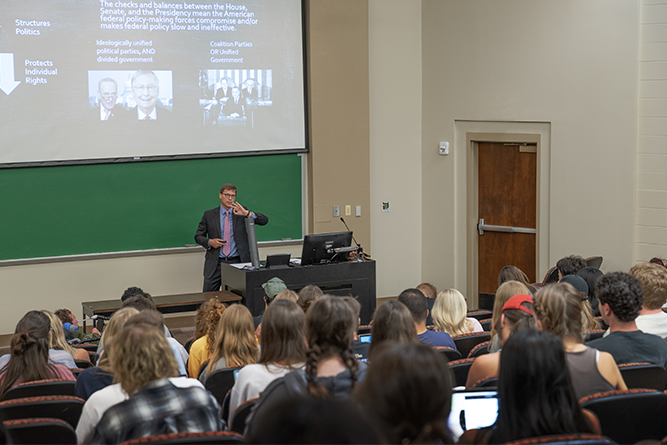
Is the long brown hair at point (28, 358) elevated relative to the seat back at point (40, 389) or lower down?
elevated

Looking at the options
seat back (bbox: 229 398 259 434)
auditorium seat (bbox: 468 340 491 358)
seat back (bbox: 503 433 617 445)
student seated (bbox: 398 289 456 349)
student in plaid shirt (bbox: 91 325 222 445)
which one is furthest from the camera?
student seated (bbox: 398 289 456 349)

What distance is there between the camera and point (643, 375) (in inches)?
108

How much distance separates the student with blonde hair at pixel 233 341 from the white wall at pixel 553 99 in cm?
475

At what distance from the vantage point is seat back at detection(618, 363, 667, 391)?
8.94 ft

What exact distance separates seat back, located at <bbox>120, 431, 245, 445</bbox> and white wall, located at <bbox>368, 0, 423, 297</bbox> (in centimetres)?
682

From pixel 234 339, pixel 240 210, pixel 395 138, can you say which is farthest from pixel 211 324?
pixel 395 138

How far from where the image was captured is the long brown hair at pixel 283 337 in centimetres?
268

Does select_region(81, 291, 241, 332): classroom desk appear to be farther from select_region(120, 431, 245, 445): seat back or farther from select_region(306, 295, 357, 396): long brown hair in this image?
select_region(120, 431, 245, 445): seat back

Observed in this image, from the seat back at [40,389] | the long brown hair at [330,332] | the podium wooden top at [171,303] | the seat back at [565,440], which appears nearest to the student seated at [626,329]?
the long brown hair at [330,332]

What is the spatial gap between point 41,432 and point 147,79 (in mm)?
5573

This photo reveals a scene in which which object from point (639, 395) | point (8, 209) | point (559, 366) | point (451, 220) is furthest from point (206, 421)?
point (451, 220)

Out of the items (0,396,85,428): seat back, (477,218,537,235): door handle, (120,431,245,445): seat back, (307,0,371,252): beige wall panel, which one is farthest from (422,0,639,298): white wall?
(120,431,245,445): seat back

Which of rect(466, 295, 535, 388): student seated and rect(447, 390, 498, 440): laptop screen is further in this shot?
rect(466, 295, 535, 388): student seated

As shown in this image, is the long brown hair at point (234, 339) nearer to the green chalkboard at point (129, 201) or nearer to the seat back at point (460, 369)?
the seat back at point (460, 369)
